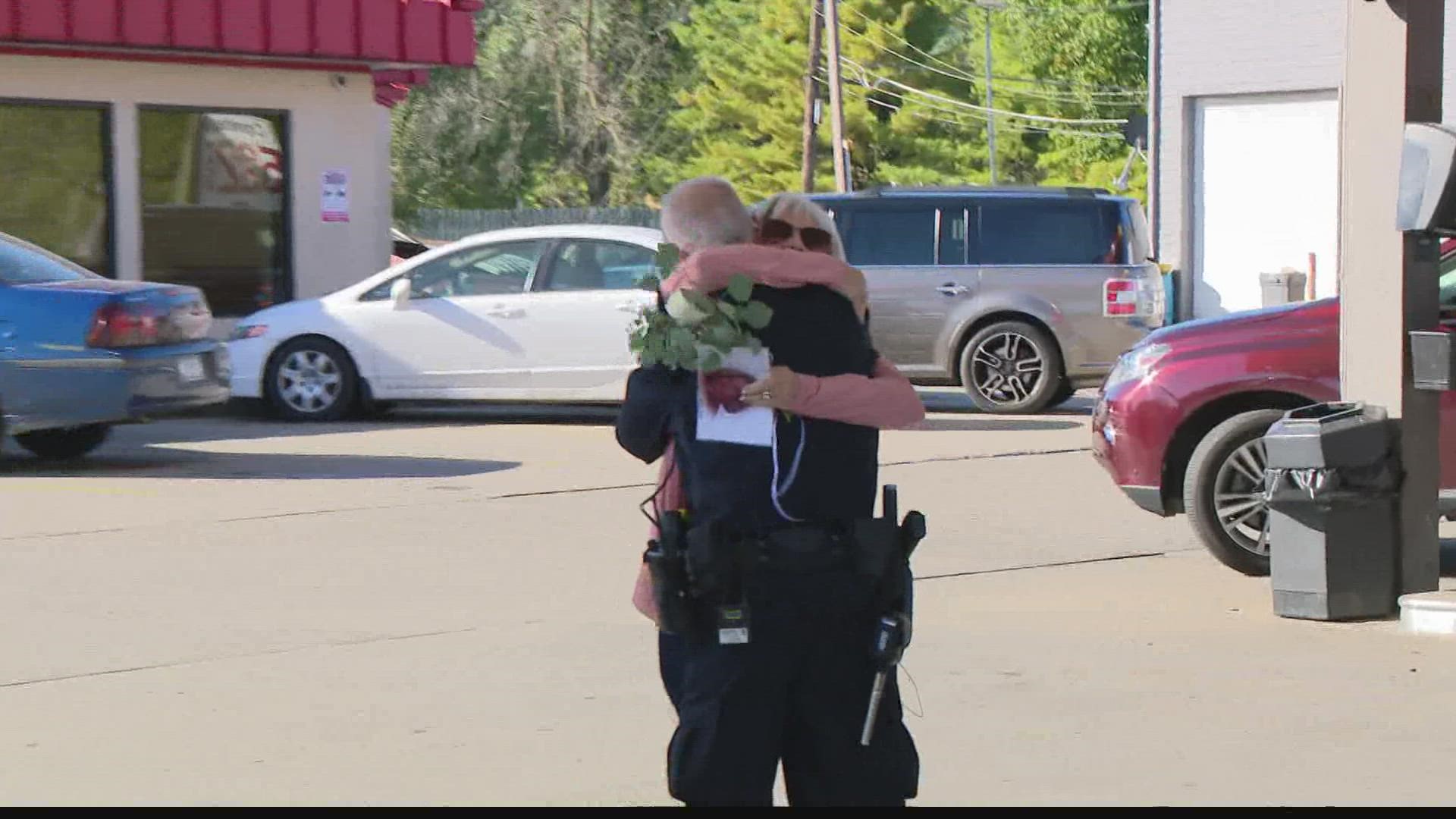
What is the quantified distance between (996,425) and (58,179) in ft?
27.9

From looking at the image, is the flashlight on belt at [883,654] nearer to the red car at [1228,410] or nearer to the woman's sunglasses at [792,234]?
the woman's sunglasses at [792,234]

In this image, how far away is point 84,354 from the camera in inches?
514

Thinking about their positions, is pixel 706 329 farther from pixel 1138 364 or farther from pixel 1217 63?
pixel 1217 63

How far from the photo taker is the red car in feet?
31.2

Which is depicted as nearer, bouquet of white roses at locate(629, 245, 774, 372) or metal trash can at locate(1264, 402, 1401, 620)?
bouquet of white roses at locate(629, 245, 774, 372)

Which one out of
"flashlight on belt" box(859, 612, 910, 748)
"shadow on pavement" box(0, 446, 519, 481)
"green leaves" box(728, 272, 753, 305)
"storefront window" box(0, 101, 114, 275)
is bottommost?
"shadow on pavement" box(0, 446, 519, 481)

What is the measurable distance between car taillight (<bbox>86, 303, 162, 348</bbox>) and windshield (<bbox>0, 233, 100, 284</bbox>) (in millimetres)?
597

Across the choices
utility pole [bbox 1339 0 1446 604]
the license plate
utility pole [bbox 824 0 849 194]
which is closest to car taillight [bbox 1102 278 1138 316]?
the license plate

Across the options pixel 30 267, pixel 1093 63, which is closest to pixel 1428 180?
pixel 30 267

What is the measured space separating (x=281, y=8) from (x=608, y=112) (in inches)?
1645

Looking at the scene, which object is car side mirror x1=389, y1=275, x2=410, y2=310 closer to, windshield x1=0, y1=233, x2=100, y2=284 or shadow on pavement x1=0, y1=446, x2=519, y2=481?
shadow on pavement x1=0, y1=446, x2=519, y2=481

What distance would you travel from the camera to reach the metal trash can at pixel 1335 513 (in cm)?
841

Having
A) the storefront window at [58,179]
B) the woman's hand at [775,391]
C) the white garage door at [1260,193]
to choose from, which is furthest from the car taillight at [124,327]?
the white garage door at [1260,193]

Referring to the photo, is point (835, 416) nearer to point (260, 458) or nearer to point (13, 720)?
point (13, 720)
